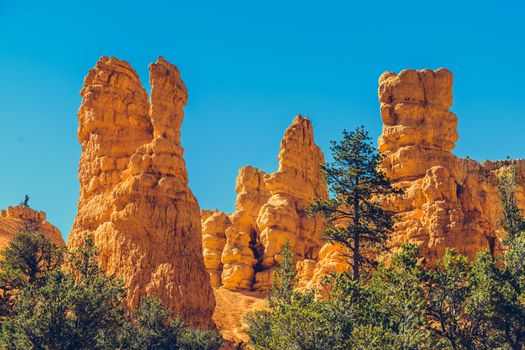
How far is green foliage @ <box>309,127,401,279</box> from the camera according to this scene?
142 feet

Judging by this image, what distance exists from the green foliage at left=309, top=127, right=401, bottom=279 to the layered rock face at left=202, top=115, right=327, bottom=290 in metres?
27.7

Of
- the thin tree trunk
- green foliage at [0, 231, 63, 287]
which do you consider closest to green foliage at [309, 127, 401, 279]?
the thin tree trunk

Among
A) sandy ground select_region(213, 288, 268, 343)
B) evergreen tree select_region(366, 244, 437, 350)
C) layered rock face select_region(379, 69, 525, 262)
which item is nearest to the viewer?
evergreen tree select_region(366, 244, 437, 350)

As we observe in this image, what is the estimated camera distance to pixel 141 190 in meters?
52.1

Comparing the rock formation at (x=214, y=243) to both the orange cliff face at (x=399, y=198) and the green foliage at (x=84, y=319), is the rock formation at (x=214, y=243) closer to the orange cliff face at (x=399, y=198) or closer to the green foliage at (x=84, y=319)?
the orange cliff face at (x=399, y=198)

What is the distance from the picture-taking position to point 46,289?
38250mm

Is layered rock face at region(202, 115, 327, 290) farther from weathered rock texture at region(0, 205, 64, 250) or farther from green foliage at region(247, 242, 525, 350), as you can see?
green foliage at region(247, 242, 525, 350)

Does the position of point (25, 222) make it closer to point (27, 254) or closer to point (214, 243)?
point (214, 243)

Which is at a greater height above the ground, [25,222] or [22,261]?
[25,222]

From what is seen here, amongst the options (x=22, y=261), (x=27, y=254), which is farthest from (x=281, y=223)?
(x=22, y=261)

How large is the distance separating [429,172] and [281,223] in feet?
86.0

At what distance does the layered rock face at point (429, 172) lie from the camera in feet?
172

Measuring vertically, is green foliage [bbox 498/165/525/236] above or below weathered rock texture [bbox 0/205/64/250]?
below

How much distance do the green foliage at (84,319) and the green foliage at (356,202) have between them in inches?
508
